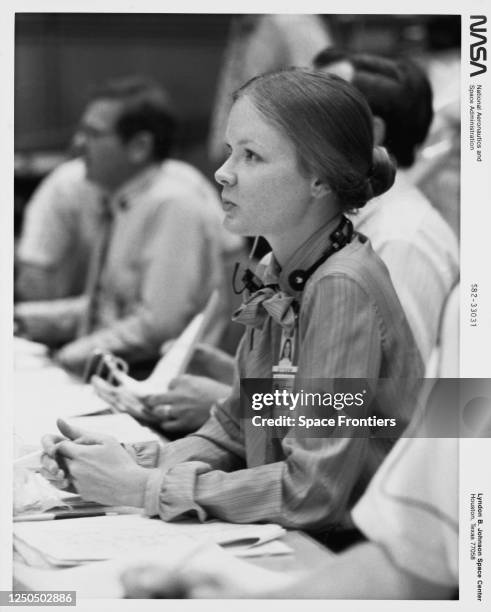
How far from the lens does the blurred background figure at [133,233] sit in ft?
9.02

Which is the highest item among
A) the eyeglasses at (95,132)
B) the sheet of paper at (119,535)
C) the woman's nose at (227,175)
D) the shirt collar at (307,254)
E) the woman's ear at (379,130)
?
the eyeglasses at (95,132)

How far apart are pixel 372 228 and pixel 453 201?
0.86 ft

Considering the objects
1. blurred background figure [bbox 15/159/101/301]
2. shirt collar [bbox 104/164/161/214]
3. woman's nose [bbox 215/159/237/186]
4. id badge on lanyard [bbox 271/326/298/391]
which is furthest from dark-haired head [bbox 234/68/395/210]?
blurred background figure [bbox 15/159/101/301]

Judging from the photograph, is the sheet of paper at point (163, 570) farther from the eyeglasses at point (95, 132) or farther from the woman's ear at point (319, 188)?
the eyeglasses at point (95, 132)

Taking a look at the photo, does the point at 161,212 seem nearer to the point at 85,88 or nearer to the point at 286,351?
the point at 85,88

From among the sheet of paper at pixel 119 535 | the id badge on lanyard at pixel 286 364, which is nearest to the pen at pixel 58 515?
the sheet of paper at pixel 119 535

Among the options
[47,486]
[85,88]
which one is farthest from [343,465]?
[85,88]

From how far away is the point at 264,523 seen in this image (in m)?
1.76

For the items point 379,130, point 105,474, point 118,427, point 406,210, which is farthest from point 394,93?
point 105,474

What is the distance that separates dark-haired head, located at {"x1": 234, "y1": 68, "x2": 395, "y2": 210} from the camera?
173cm

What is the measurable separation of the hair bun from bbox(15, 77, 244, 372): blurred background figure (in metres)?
0.74

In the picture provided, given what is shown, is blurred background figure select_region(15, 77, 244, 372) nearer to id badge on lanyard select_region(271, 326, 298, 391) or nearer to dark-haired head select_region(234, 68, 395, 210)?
id badge on lanyard select_region(271, 326, 298, 391)

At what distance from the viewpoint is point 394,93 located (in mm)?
2191

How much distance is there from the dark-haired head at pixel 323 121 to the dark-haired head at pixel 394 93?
0.34 meters
